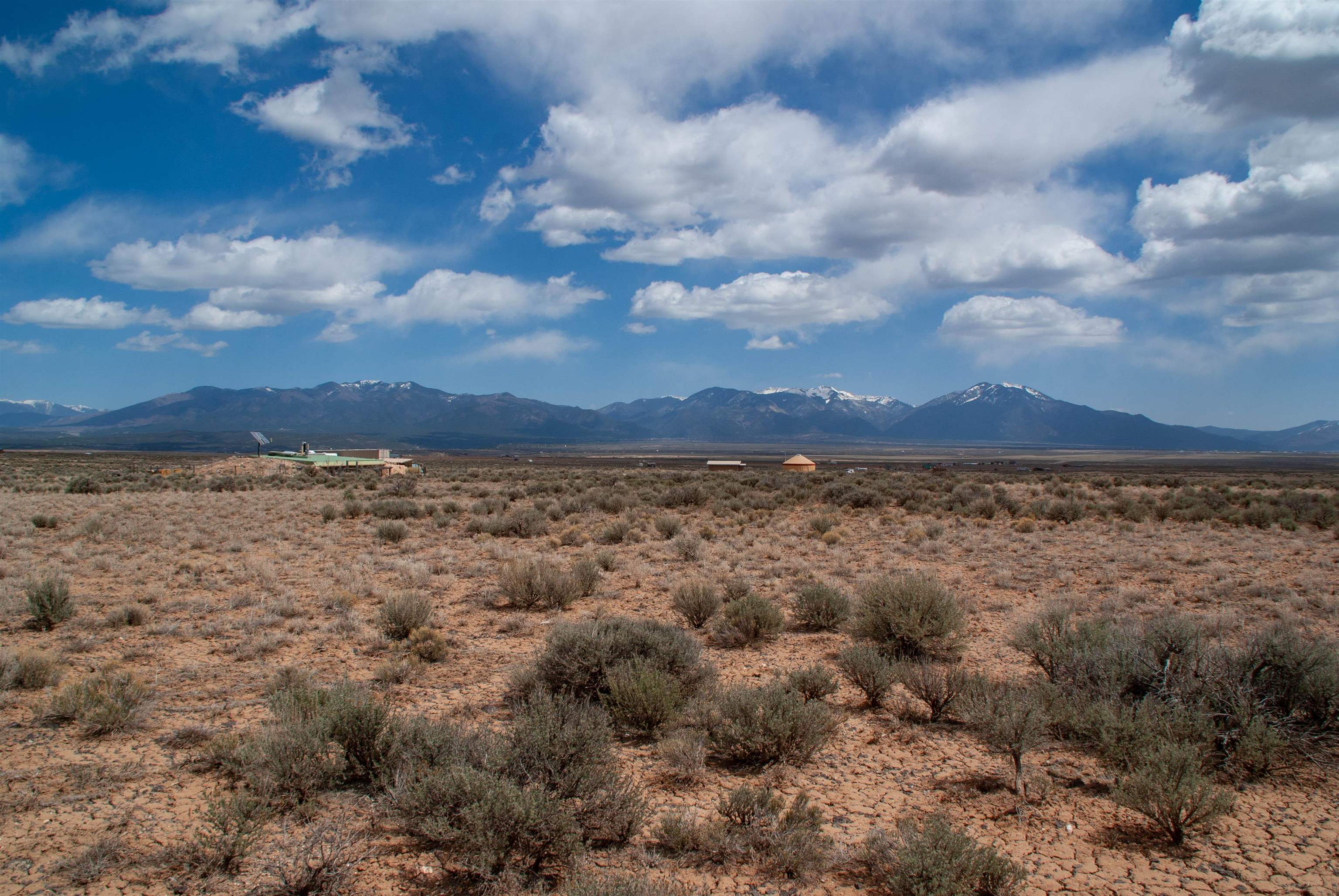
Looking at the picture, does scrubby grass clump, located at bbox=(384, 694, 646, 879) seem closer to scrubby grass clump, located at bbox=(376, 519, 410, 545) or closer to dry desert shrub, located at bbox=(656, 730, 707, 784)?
dry desert shrub, located at bbox=(656, 730, 707, 784)

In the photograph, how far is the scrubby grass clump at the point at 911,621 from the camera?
8320 millimetres

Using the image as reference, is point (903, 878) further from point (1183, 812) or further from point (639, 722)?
point (639, 722)

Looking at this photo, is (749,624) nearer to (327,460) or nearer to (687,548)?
(687,548)

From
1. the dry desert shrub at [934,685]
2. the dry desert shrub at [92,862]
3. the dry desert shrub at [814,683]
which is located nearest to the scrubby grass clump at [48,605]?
the dry desert shrub at [92,862]

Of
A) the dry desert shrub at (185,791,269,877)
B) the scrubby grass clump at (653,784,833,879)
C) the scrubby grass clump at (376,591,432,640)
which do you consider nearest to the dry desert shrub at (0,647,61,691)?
the scrubby grass clump at (376,591,432,640)

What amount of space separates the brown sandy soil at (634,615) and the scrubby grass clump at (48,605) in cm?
22

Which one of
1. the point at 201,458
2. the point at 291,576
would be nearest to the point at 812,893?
the point at 291,576

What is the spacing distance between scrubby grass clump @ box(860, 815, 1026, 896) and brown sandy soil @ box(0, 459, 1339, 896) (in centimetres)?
23

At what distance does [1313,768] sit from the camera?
17.1 feet

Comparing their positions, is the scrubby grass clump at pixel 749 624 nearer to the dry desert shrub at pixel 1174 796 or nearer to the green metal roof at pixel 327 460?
the dry desert shrub at pixel 1174 796

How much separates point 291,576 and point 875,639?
35.2 feet

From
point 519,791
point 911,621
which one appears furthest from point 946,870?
point 911,621

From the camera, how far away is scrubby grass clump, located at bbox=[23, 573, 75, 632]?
935 cm

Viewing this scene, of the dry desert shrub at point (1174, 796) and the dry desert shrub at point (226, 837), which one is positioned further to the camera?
the dry desert shrub at point (1174, 796)
